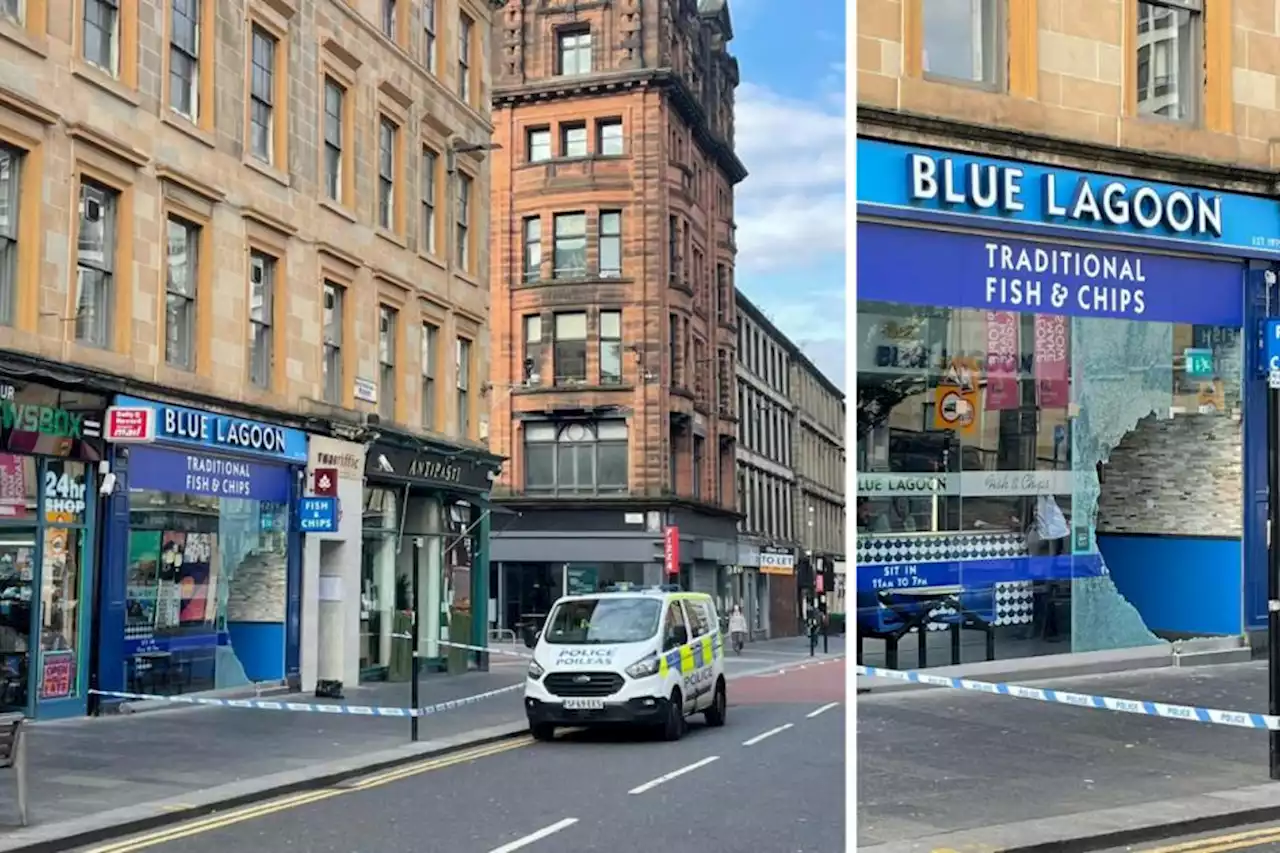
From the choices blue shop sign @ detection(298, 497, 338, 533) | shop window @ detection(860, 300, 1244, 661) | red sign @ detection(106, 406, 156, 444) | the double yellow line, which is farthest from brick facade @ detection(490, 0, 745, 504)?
blue shop sign @ detection(298, 497, 338, 533)

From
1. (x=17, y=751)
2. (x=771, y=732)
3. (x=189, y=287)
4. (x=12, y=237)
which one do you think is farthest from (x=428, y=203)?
(x=12, y=237)

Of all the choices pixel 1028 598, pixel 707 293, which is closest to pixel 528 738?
pixel 707 293

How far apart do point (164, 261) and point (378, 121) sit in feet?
10.2

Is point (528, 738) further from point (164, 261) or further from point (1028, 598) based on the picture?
point (1028, 598)

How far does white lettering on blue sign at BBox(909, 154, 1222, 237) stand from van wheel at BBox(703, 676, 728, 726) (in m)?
7.85

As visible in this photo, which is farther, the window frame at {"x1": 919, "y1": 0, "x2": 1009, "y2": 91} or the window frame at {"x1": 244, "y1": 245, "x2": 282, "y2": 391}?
the window frame at {"x1": 919, "y1": 0, "x2": 1009, "y2": 91}

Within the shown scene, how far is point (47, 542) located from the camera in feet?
43.3

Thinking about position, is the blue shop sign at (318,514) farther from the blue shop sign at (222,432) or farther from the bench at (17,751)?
the bench at (17,751)

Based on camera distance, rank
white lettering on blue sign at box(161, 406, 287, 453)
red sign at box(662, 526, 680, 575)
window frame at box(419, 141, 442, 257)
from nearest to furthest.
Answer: red sign at box(662, 526, 680, 575) → window frame at box(419, 141, 442, 257) → white lettering on blue sign at box(161, 406, 287, 453)

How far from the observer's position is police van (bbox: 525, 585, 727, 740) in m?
3.73

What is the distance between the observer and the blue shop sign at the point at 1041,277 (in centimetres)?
1207

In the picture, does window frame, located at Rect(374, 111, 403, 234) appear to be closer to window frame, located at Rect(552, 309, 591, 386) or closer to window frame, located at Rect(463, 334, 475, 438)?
window frame, located at Rect(463, 334, 475, 438)

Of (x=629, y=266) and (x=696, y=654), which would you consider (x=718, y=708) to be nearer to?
(x=696, y=654)

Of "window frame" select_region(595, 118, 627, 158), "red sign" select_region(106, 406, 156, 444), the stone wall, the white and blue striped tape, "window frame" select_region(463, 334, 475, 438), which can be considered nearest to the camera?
"window frame" select_region(595, 118, 627, 158)
